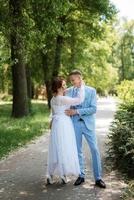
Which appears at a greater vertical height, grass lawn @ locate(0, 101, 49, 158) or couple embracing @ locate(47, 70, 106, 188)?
couple embracing @ locate(47, 70, 106, 188)

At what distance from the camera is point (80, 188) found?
995 centimetres

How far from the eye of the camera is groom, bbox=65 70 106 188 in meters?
10.1

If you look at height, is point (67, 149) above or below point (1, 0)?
below

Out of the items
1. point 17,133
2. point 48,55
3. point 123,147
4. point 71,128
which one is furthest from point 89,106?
point 48,55

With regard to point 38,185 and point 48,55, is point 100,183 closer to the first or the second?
point 38,185

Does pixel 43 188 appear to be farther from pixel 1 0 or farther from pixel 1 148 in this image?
pixel 1 0

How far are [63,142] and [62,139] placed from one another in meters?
0.06

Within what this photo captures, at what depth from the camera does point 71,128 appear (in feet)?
33.7

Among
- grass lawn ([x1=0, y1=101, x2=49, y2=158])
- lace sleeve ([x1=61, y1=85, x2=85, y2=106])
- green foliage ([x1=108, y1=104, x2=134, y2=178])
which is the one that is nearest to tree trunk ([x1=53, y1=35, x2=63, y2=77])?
grass lawn ([x1=0, y1=101, x2=49, y2=158])

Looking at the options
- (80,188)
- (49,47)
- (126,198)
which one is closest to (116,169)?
(80,188)

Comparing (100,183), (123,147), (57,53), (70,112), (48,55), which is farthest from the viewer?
(48,55)

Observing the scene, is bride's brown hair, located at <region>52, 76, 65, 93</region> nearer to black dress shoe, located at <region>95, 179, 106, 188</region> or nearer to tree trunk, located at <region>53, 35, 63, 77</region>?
black dress shoe, located at <region>95, 179, 106, 188</region>

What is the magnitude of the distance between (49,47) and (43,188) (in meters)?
28.7

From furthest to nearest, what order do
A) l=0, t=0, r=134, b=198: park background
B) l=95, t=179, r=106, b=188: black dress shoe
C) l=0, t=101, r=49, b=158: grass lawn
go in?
l=0, t=101, r=49, b=158: grass lawn
l=0, t=0, r=134, b=198: park background
l=95, t=179, r=106, b=188: black dress shoe
